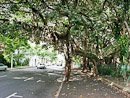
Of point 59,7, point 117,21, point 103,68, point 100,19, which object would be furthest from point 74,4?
point 103,68

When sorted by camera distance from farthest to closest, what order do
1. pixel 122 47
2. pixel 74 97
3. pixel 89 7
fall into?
1. pixel 89 7
2. pixel 122 47
3. pixel 74 97

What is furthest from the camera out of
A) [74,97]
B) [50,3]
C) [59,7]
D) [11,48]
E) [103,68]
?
[11,48]

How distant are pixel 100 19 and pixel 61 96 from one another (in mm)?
7972

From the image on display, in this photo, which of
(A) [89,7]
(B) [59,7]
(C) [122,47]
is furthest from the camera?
(A) [89,7]

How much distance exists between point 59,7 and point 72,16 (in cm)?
120

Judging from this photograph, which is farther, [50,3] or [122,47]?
[50,3]

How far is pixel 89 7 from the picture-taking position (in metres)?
12.9

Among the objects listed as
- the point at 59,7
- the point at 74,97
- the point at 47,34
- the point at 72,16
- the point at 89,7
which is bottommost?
the point at 74,97

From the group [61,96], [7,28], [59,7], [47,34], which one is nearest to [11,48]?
[7,28]

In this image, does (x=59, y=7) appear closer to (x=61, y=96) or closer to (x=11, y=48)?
(x=61, y=96)

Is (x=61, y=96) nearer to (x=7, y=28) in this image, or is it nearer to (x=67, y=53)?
(x=67, y=53)

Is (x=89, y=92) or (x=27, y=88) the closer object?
(x=89, y=92)

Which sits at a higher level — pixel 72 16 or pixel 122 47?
pixel 72 16

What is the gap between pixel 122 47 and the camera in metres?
9.17
